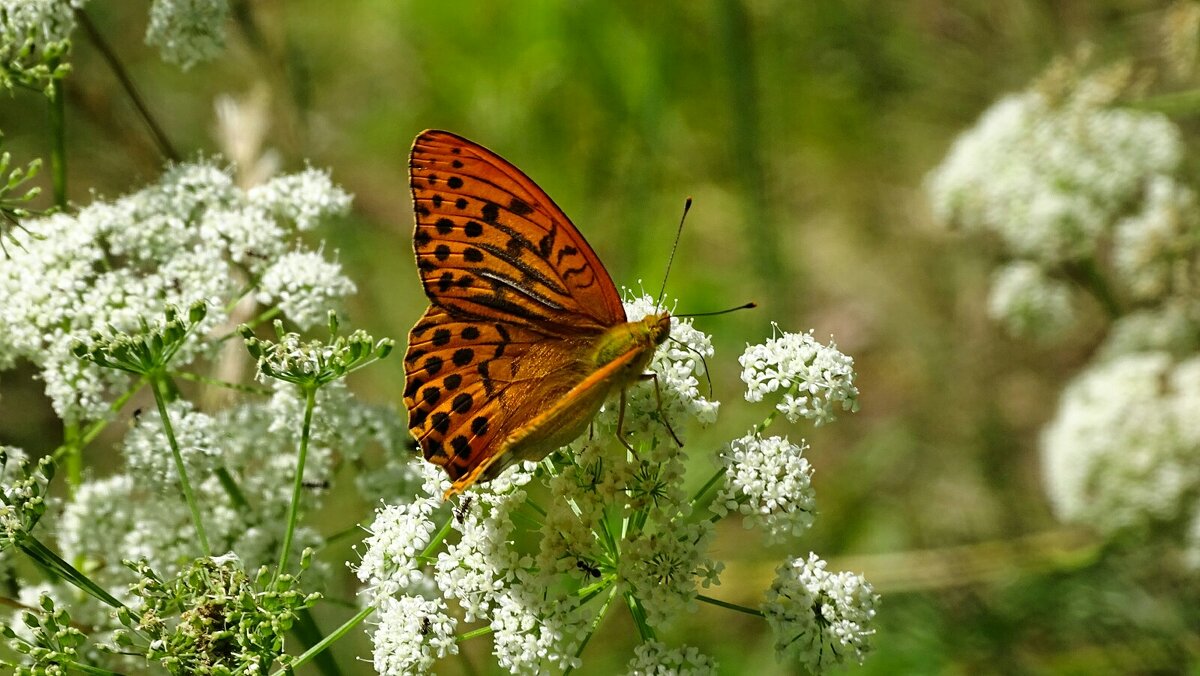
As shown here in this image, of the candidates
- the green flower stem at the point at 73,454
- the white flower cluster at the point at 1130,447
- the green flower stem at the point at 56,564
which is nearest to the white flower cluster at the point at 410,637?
the green flower stem at the point at 56,564


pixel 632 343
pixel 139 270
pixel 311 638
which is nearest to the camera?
pixel 632 343

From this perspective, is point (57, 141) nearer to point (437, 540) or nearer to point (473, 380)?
point (473, 380)

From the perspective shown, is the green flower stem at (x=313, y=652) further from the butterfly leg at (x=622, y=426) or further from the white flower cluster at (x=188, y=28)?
the white flower cluster at (x=188, y=28)

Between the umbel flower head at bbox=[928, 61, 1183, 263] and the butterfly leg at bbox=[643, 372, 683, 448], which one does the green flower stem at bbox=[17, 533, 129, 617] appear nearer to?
the butterfly leg at bbox=[643, 372, 683, 448]

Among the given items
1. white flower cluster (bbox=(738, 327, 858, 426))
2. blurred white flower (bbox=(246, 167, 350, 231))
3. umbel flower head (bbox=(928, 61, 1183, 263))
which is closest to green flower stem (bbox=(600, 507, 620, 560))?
white flower cluster (bbox=(738, 327, 858, 426))

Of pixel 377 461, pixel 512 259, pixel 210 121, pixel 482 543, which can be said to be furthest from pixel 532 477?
pixel 210 121

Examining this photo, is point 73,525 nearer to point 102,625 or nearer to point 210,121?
point 102,625

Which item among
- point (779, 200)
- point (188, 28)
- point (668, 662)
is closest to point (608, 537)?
point (668, 662)
